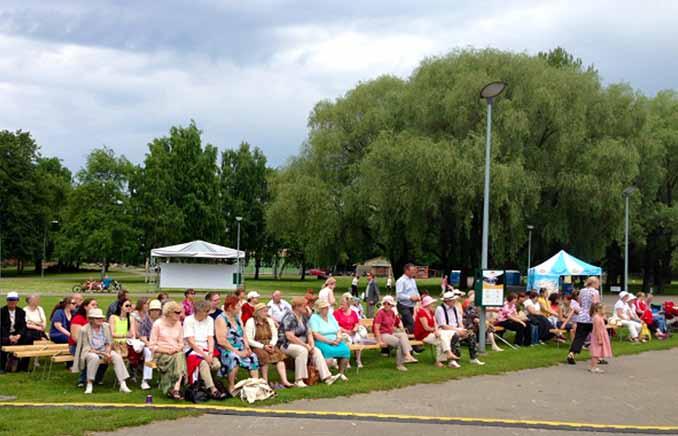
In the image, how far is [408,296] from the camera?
13.5 metres

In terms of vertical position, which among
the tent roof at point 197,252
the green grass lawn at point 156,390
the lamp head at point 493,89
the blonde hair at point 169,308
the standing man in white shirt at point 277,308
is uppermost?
the lamp head at point 493,89

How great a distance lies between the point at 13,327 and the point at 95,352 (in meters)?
2.50

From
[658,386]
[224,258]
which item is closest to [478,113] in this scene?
[224,258]

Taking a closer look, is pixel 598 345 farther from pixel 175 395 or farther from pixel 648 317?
pixel 175 395

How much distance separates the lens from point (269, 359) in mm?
9766

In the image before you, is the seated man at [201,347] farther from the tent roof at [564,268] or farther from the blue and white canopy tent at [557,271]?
the tent roof at [564,268]

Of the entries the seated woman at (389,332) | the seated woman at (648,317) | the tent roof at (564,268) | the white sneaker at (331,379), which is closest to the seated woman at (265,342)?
the white sneaker at (331,379)

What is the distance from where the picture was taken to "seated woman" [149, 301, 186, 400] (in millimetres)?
8703

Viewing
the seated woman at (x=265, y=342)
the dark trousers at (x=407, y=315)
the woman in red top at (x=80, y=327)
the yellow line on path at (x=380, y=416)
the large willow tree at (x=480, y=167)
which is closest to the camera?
the yellow line on path at (x=380, y=416)

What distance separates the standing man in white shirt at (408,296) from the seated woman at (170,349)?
5292 millimetres

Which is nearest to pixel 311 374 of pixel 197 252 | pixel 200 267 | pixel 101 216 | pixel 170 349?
pixel 170 349

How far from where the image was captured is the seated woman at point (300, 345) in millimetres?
9789

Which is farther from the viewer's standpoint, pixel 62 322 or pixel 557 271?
pixel 557 271

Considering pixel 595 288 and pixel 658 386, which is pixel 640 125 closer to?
pixel 595 288
